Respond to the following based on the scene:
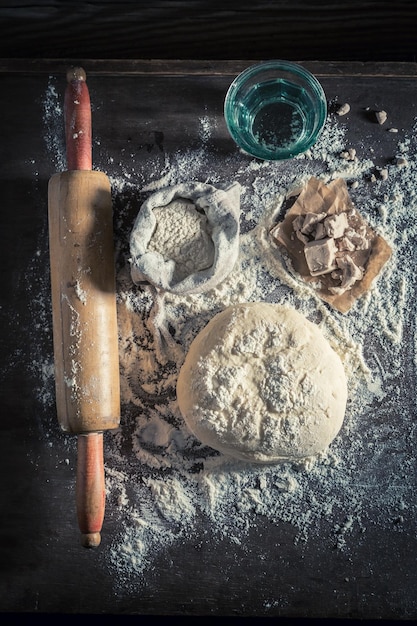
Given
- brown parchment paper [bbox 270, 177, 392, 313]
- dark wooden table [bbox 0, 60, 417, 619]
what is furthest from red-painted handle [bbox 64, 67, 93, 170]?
brown parchment paper [bbox 270, 177, 392, 313]

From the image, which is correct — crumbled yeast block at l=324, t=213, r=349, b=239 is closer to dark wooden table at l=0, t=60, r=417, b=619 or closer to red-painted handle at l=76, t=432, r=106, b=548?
dark wooden table at l=0, t=60, r=417, b=619

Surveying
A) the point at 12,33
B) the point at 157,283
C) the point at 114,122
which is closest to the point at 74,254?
the point at 157,283

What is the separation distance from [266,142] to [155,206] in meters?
0.24

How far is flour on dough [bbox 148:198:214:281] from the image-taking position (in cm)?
109

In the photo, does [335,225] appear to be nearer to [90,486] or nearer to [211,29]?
[211,29]

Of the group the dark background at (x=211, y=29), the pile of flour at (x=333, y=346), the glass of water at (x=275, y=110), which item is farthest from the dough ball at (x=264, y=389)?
the dark background at (x=211, y=29)

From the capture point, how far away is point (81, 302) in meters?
1.08

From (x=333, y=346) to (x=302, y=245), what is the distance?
190 millimetres

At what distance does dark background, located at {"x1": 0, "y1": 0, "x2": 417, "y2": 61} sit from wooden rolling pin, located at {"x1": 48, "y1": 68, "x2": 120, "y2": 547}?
24 centimetres

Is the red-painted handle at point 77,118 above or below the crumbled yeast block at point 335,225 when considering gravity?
above

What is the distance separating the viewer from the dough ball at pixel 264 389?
1072mm

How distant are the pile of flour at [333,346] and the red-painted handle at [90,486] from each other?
4.5 inches

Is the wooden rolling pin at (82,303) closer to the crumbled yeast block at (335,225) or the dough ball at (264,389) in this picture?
the dough ball at (264,389)

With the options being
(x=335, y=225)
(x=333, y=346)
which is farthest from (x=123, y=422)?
(x=335, y=225)
